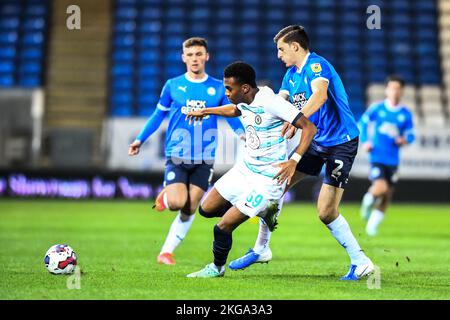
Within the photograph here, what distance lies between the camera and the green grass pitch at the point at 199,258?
19.7 ft

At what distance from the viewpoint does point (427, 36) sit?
25.2 meters

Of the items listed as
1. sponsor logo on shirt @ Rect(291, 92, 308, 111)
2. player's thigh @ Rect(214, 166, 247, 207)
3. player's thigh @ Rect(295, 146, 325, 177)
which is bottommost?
player's thigh @ Rect(214, 166, 247, 207)

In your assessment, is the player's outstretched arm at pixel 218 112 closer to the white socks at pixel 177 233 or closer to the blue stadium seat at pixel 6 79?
the white socks at pixel 177 233

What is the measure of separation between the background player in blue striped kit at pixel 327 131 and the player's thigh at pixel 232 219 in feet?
2.53

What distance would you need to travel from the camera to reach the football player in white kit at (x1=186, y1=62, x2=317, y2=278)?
6.49 meters

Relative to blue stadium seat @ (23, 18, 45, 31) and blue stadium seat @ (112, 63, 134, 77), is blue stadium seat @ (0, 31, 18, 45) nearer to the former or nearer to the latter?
blue stadium seat @ (23, 18, 45, 31)

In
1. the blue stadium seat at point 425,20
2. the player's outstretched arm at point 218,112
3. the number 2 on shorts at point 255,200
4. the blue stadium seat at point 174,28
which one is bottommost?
the number 2 on shorts at point 255,200

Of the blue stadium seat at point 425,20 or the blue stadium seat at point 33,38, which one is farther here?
the blue stadium seat at point 425,20

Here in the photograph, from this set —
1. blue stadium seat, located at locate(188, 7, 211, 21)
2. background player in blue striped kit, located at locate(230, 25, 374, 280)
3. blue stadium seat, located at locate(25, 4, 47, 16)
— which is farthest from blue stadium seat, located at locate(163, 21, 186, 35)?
background player in blue striped kit, located at locate(230, 25, 374, 280)

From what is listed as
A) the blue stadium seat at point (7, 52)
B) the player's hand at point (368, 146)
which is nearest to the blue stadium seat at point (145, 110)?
the blue stadium seat at point (7, 52)

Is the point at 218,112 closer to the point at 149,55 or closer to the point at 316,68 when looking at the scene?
the point at 316,68

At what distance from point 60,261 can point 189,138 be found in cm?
212

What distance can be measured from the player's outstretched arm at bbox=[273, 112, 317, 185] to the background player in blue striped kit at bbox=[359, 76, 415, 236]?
638cm
